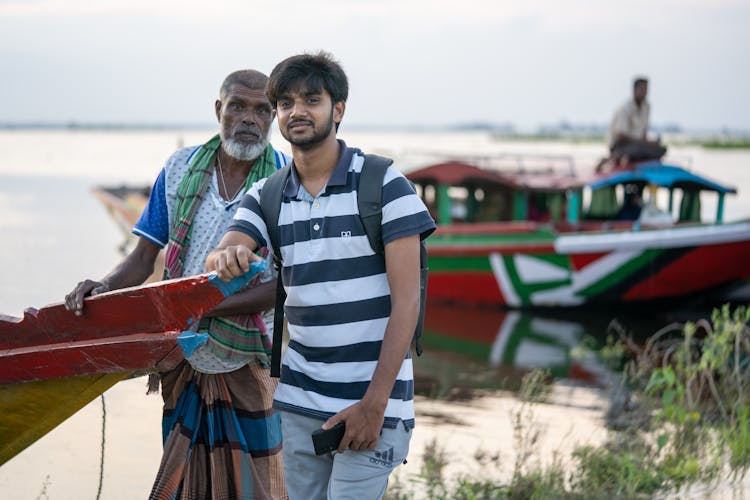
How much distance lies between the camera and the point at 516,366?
9.31 metres

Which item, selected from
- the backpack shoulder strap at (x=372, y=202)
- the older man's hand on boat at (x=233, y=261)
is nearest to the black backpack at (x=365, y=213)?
the backpack shoulder strap at (x=372, y=202)

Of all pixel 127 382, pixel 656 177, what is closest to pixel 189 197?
pixel 127 382

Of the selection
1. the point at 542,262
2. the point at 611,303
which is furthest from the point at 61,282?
the point at 611,303

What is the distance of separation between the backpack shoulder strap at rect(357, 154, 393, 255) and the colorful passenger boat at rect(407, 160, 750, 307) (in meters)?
8.99

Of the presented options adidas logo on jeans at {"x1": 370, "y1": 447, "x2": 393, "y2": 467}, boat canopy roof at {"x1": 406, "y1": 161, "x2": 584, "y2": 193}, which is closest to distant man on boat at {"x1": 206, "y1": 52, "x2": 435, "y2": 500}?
adidas logo on jeans at {"x1": 370, "y1": 447, "x2": 393, "y2": 467}

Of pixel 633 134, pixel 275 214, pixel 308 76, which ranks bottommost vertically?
pixel 275 214

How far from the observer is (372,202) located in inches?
103

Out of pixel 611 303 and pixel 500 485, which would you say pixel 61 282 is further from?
pixel 500 485

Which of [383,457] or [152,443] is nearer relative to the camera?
[383,457]

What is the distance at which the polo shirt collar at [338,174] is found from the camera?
267 cm

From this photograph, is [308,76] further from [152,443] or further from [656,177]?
[656,177]

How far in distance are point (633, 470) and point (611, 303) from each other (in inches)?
293

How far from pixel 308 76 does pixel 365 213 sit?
411 millimetres

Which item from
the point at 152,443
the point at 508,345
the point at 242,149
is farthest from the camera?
the point at 508,345
